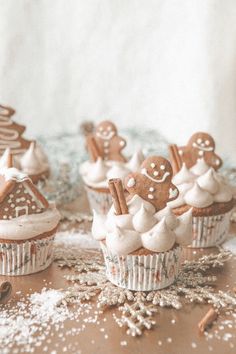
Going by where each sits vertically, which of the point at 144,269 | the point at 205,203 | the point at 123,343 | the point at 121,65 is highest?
the point at 121,65

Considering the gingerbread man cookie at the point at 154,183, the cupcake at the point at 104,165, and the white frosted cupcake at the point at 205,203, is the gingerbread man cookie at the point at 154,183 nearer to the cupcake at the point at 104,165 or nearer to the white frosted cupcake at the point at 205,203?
the white frosted cupcake at the point at 205,203

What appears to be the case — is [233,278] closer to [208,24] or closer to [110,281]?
[110,281]

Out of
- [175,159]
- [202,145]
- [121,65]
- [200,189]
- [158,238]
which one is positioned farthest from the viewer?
[121,65]

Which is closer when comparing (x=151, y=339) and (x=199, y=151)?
(x=151, y=339)

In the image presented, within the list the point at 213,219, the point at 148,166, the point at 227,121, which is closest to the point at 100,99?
the point at 227,121

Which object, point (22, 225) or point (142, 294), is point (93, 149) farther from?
point (142, 294)

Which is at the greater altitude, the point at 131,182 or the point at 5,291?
the point at 131,182

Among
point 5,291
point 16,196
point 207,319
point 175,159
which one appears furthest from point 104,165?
point 207,319
